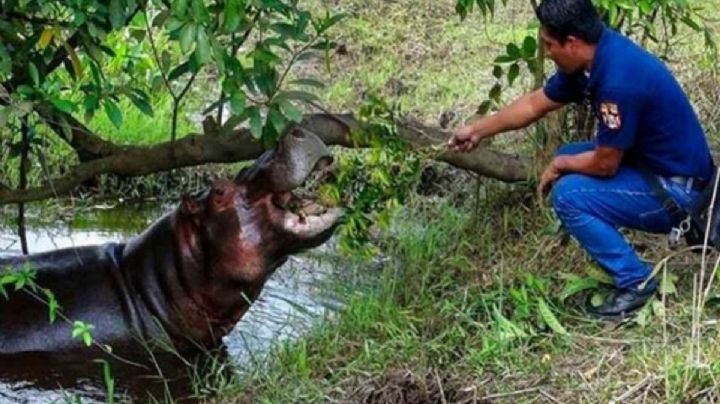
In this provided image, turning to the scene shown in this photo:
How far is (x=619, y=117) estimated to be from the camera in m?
4.59

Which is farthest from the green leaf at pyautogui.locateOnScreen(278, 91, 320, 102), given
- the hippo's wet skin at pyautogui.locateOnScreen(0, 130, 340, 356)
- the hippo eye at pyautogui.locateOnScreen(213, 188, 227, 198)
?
the hippo eye at pyautogui.locateOnScreen(213, 188, 227, 198)

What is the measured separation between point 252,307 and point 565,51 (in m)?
2.14

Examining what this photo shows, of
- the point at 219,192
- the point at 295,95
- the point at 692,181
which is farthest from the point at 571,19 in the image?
the point at 219,192

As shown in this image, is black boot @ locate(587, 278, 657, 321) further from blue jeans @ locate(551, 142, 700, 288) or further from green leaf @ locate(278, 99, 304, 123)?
green leaf @ locate(278, 99, 304, 123)

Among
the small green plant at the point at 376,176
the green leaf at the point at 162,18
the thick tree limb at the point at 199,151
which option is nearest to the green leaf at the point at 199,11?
the green leaf at the point at 162,18

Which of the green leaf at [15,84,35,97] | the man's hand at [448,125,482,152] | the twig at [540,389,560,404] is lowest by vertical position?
the twig at [540,389,560,404]

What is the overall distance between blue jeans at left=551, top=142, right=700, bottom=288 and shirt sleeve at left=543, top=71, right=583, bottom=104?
1.10ft

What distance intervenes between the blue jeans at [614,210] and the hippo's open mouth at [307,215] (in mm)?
1046

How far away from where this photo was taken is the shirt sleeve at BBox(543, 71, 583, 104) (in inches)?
197

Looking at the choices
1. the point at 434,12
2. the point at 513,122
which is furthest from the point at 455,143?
the point at 434,12

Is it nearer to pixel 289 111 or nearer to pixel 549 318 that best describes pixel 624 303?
pixel 549 318

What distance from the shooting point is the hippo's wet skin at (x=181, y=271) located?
558 centimetres

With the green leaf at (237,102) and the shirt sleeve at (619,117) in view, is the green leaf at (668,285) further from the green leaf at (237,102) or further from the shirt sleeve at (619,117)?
the green leaf at (237,102)

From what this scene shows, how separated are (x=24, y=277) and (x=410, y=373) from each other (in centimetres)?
144
